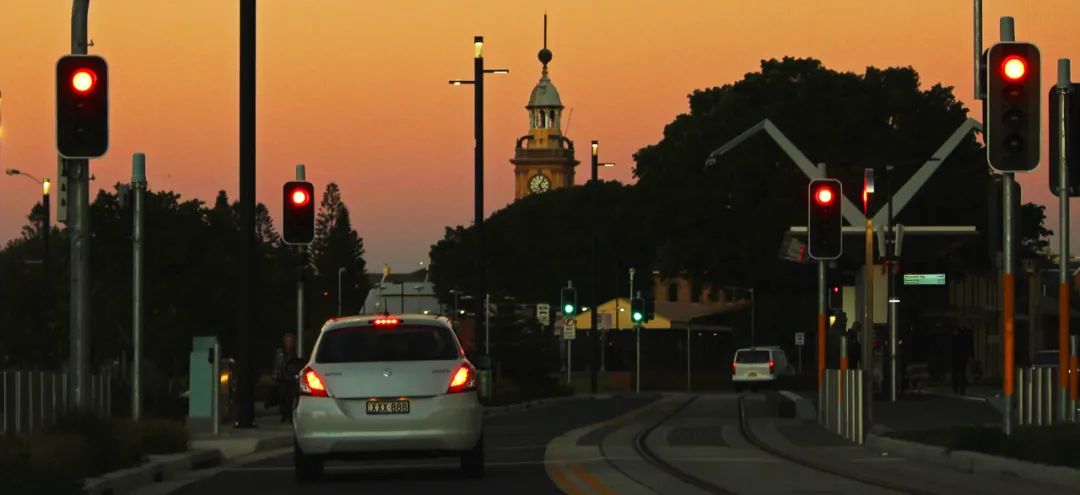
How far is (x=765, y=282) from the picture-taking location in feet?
267

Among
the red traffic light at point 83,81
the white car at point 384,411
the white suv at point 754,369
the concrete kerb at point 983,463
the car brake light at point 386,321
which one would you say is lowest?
the white suv at point 754,369

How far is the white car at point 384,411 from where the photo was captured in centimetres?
1945

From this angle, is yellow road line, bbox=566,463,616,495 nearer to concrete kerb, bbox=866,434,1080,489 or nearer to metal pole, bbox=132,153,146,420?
concrete kerb, bbox=866,434,1080,489

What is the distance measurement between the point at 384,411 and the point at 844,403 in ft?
33.3

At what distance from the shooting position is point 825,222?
31.8 m

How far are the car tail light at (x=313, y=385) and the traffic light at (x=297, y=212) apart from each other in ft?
38.0

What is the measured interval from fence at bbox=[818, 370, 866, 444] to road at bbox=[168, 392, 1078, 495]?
25 cm

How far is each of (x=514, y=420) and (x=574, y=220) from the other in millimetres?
121772

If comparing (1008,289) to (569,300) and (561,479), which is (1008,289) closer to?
(561,479)

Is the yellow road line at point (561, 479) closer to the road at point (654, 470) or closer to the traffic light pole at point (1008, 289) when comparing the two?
the road at point (654, 470)

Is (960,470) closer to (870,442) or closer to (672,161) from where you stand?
(870,442)

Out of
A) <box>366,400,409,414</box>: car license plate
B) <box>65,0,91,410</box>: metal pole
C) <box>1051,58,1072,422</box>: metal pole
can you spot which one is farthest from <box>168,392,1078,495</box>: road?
<box>1051,58,1072,422</box>: metal pole

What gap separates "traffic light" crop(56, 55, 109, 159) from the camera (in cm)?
Result: 1877

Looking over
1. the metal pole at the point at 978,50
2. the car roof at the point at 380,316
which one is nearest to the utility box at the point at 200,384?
the metal pole at the point at 978,50
